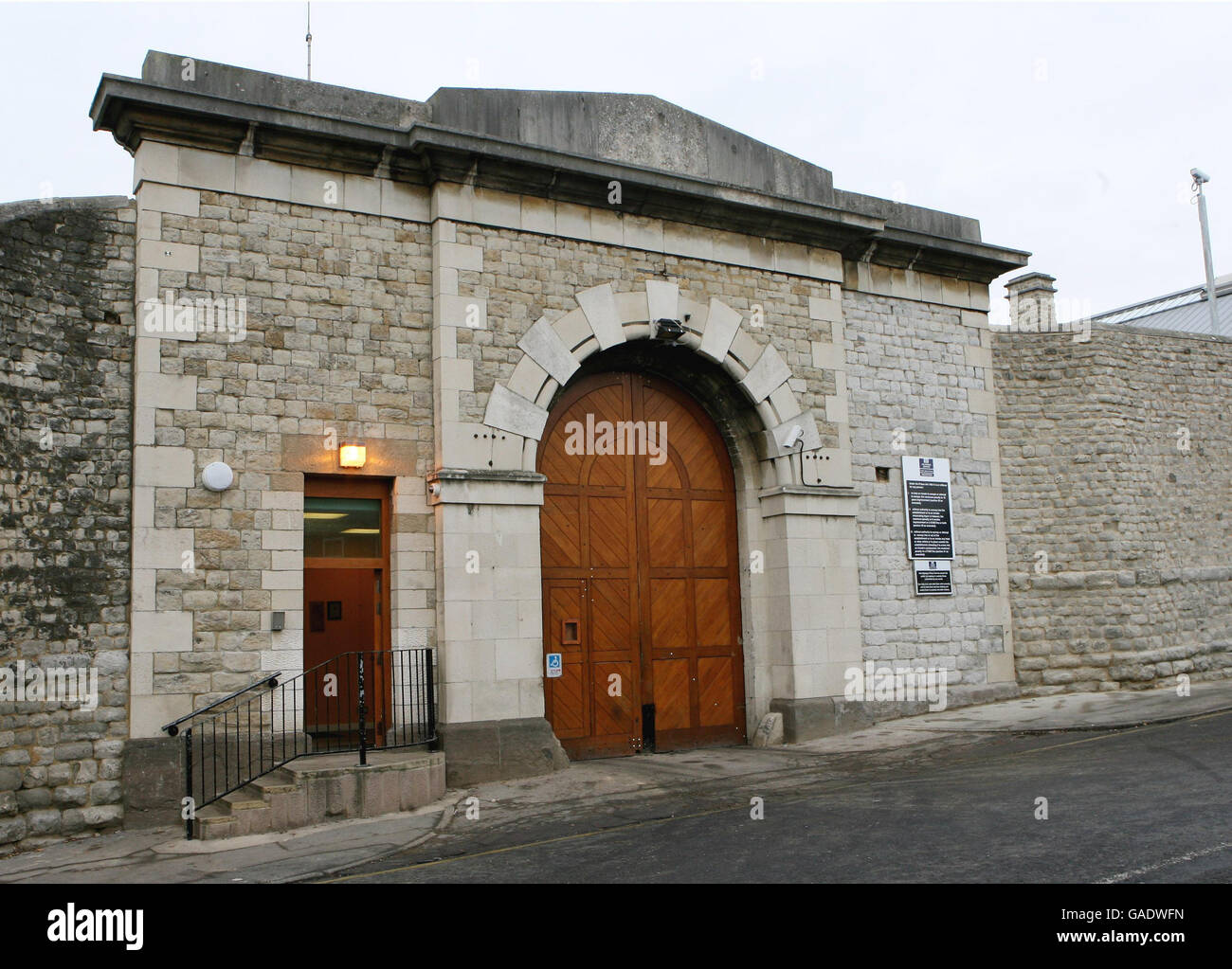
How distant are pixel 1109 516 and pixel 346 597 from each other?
32.0 feet

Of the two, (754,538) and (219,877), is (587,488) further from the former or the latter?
(219,877)

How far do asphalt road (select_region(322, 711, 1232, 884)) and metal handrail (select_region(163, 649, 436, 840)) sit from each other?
1701 mm

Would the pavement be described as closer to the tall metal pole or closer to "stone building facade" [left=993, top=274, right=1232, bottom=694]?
"stone building facade" [left=993, top=274, right=1232, bottom=694]

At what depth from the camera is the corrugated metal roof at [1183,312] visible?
84.1 ft

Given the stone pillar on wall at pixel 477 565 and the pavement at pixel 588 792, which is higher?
the stone pillar on wall at pixel 477 565

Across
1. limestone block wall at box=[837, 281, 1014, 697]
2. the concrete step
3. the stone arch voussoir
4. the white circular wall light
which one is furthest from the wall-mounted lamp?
limestone block wall at box=[837, 281, 1014, 697]

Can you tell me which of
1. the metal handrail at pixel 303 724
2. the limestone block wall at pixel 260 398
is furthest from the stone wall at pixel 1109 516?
the limestone block wall at pixel 260 398

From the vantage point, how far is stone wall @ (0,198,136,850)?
858 centimetres

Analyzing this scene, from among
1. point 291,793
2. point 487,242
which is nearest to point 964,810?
point 291,793

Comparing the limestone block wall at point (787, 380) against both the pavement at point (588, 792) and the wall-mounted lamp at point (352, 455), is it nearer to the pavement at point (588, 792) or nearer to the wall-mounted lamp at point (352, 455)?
the wall-mounted lamp at point (352, 455)

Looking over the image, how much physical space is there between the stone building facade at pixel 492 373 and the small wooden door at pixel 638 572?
0.55 feet

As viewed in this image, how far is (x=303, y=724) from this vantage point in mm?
9328

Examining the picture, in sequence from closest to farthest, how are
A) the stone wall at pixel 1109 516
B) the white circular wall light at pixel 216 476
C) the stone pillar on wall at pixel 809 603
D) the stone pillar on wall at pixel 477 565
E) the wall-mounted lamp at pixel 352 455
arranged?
1. the white circular wall light at pixel 216 476
2. the wall-mounted lamp at pixel 352 455
3. the stone pillar on wall at pixel 477 565
4. the stone pillar on wall at pixel 809 603
5. the stone wall at pixel 1109 516
